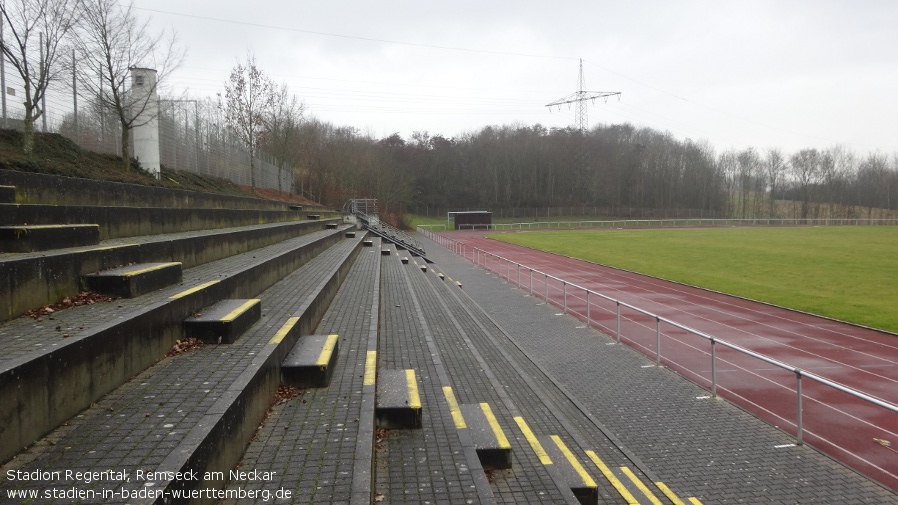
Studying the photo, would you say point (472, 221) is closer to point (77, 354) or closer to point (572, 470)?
point (572, 470)

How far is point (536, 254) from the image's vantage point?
128 feet

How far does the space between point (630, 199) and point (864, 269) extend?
8360 cm

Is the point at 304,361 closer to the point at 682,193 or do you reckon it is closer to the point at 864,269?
the point at 864,269

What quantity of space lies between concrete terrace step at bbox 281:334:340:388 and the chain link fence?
9.78m

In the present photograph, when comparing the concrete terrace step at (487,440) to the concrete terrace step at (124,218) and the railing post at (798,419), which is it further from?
the concrete terrace step at (124,218)

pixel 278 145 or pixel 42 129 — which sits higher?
pixel 278 145

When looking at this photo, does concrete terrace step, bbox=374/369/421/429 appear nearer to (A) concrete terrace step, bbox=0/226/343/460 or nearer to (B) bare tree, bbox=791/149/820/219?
(A) concrete terrace step, bbox=0/226/343/460

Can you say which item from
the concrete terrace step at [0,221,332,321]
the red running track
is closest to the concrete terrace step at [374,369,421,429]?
the concrete terrace step at [0,221,332,321]

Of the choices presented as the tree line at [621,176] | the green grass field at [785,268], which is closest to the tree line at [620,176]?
Result: the tree line at [621,176]

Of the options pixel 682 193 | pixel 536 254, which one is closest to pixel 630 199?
pixel 682 193

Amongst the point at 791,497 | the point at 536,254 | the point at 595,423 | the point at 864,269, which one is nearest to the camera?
the point at 791,497

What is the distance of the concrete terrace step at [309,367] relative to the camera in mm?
5402

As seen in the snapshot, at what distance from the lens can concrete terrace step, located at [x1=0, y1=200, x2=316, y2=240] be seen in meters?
5.64

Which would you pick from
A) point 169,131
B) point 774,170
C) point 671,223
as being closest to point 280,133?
point 169,131
